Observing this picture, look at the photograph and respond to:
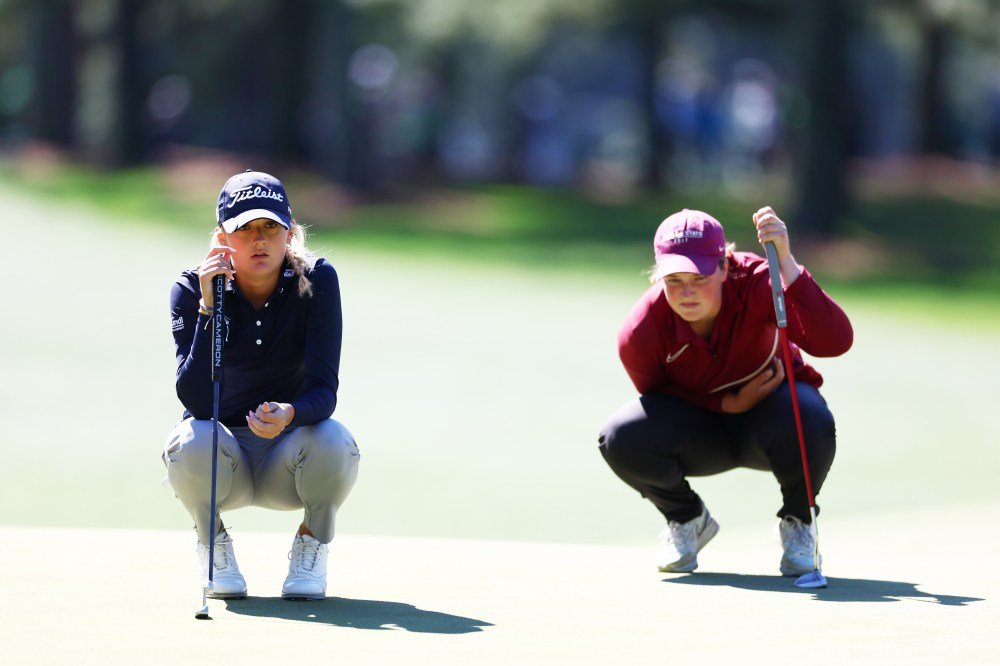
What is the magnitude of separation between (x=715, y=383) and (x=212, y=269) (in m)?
1.89

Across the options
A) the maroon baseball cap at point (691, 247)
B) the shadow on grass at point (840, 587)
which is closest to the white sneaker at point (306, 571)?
the shadow on grass at point (840, 587)

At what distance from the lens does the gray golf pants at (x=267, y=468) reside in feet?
18.1

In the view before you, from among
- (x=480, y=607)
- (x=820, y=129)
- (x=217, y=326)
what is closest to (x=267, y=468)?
(x=217, y=326)

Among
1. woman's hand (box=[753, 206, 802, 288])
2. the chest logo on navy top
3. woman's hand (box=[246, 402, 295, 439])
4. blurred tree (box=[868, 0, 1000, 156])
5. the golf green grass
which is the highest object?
blurred tree (box=[868, 0, 1000, 156])

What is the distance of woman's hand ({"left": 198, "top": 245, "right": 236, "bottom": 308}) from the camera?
5.44m

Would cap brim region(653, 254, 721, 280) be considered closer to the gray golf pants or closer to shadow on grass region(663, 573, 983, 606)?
shadow on grass region(663, 573, 983, 606)

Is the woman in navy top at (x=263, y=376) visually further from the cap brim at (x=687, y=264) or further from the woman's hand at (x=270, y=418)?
the cap brim at (x=687, y=264)

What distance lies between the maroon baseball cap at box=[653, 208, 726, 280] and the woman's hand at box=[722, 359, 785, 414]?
52cm

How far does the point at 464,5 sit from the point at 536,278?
708cm

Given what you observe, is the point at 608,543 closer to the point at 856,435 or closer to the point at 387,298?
the point at 856,435

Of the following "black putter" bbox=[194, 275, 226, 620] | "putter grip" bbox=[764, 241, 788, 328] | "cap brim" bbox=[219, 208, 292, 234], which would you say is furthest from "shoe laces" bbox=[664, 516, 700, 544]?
"cap brim" bbox=[219, 208, 292, 234]

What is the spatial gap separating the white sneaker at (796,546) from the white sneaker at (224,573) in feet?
6.27

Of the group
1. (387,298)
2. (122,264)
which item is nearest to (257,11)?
(122,264)

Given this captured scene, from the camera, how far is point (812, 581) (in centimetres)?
591
